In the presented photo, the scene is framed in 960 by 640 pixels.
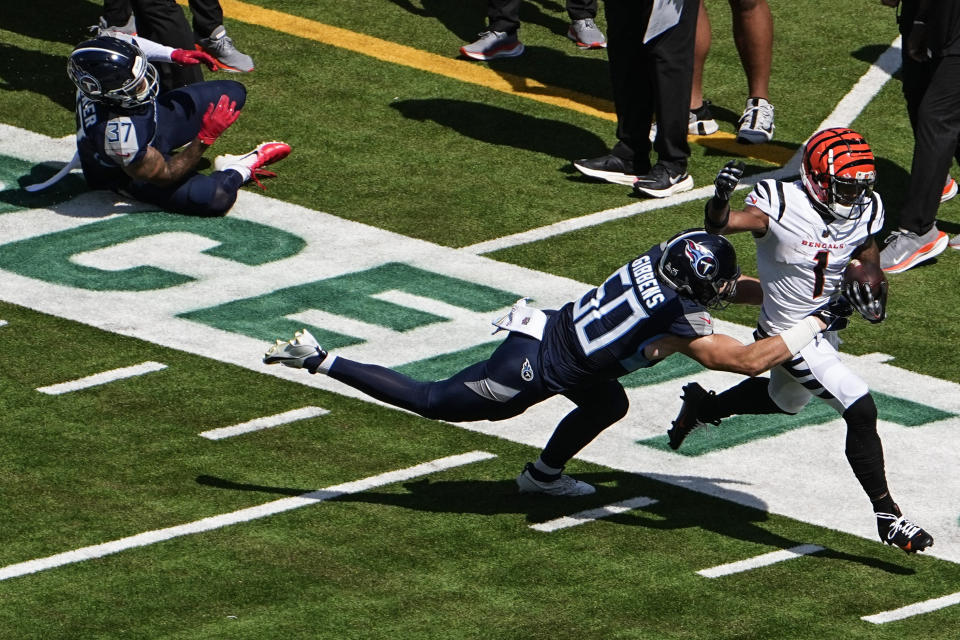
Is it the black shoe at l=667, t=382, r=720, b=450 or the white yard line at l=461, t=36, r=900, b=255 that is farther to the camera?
the white yard line at l=461, t=36, r=900, b=255

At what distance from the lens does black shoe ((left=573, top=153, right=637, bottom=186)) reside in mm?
11477

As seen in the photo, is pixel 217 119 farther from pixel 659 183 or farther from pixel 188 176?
pixel 659 183

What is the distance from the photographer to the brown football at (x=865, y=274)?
24.0 feet

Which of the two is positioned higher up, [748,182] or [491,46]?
[491,46]

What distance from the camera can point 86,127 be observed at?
415 inches

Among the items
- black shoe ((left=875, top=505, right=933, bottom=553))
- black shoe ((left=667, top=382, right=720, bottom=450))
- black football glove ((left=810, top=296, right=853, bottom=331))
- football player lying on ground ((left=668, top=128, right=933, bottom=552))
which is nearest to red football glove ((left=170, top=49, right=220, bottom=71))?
black shoe ((left=667, top=382, right=720, bottom=450))

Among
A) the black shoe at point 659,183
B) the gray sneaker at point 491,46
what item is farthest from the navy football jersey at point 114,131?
the gray sneaker at point 491,46

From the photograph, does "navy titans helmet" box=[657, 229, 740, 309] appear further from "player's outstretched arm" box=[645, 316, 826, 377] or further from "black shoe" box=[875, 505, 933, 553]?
"black shoe" box=[875, 505, 933, 553]

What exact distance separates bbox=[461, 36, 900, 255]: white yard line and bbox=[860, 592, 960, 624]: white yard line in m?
4.27

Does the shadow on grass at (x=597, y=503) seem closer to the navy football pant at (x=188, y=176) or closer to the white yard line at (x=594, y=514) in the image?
the white yard line at (x=594, y=514)

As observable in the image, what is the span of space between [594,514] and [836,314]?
130 centimetres

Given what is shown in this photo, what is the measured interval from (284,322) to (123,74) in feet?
6.36

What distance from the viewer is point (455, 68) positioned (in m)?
13.4

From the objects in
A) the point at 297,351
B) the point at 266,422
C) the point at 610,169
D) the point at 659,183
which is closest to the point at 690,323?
the point at 297,351
